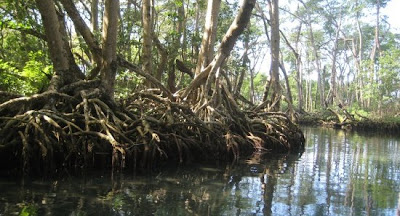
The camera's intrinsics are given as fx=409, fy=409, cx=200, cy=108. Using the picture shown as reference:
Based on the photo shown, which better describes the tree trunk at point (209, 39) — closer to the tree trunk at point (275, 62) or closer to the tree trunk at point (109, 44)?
the tree trunk at point (109, 44)

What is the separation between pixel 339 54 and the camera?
36250mm

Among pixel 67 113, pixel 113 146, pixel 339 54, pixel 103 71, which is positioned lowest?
pixel 113 146

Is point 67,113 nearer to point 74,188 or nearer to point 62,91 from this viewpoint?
point 62,91

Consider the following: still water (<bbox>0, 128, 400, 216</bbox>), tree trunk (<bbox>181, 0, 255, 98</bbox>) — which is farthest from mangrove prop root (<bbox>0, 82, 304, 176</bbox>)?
tree trunk (<bbox>181, 0, 255, 98</bbox>)

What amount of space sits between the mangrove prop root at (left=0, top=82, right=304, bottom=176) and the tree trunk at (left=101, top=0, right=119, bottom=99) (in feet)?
1.75

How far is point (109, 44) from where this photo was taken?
732cm

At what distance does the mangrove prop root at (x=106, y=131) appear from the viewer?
5.42 metres

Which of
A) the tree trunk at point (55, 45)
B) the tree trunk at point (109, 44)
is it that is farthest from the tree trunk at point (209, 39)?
the tree trunk at point (55, 45)

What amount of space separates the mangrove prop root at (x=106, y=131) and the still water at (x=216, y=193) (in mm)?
402

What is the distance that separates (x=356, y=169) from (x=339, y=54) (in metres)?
30.7

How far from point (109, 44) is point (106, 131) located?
2.09m

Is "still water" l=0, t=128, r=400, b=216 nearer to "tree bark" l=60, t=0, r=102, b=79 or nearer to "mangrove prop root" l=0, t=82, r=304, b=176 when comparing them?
"mangrove prop root" l=0, t=82, r=304, b=176

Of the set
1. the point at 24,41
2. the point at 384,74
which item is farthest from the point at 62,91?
the point at 384,74

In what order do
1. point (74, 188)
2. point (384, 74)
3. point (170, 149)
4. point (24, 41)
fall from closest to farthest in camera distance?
point (74, 188) < point (170, 149) < point (24, 41) < point (384, 74)
